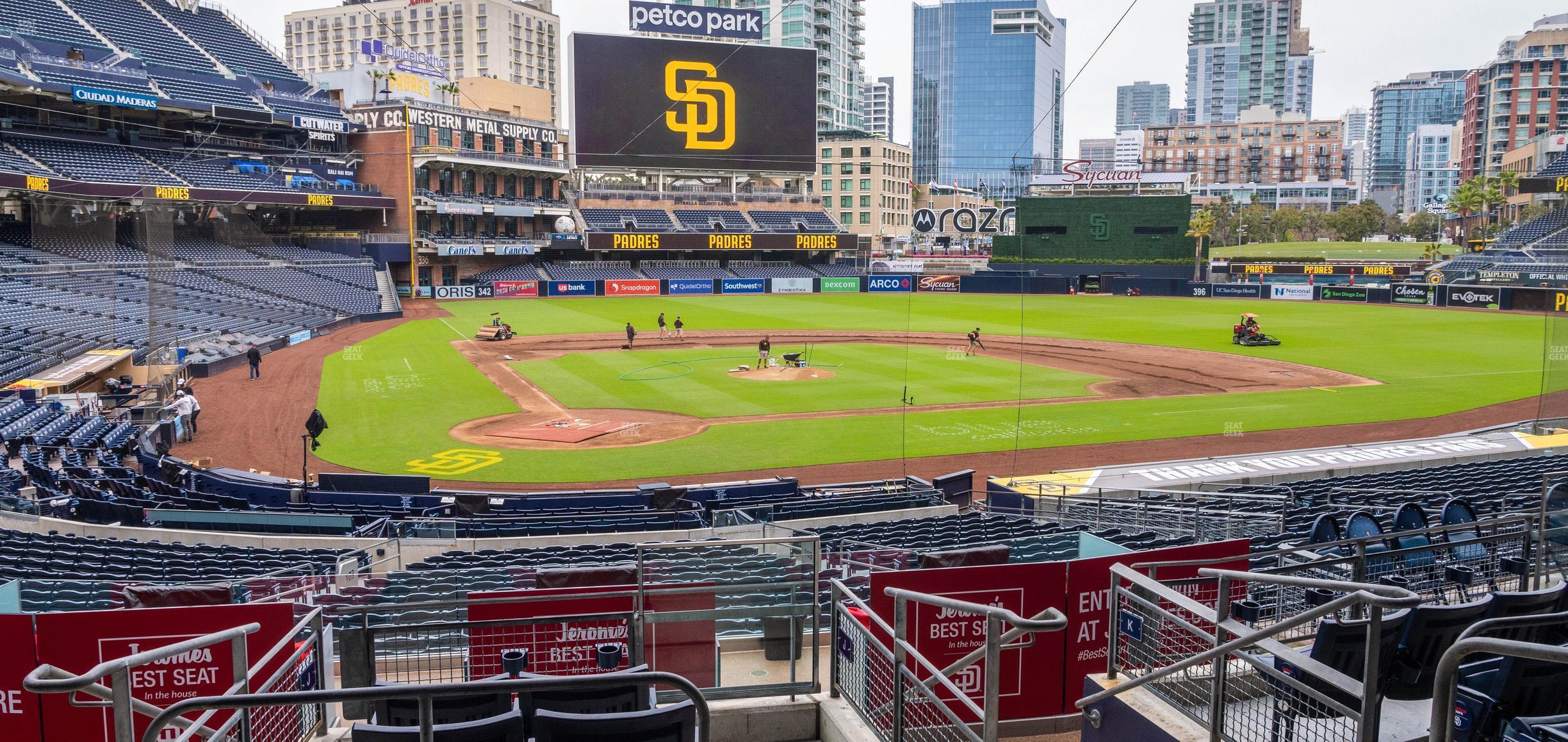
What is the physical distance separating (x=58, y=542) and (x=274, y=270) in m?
53.6

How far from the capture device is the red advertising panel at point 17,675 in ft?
21.0

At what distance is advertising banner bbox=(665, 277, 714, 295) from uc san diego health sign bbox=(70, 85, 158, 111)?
36.7 meters

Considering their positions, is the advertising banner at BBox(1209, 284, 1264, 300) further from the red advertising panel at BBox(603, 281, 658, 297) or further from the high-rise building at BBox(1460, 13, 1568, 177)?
the high-rise building at BBox(1460, 13, 1568, 177)

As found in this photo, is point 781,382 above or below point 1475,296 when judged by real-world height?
below

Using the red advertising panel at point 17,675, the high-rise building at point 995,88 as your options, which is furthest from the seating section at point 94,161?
the red advertising panel at point 17,675

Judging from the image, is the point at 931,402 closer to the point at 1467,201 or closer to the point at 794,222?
the point at 794,222

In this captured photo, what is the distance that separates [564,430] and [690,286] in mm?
55479

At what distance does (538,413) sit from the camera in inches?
1194

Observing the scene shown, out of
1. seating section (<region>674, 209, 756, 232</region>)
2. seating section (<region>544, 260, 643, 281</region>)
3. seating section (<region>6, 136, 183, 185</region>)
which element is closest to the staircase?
seating section (<region>6, 136, 183, 185</region>)

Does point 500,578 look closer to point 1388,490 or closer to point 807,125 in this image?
point 1388,490

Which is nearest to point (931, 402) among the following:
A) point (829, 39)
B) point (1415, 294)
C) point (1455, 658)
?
point (1455, 658)

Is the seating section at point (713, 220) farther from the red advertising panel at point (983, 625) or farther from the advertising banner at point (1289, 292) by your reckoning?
the red advertising panel at point (983, 625)

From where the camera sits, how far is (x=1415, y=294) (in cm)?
7231

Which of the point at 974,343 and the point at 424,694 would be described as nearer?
the point at 424,694
